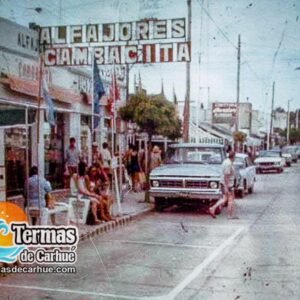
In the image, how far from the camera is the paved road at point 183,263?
10.4 ft

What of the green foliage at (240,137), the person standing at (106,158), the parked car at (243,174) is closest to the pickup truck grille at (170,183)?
the person standing at (106,158)

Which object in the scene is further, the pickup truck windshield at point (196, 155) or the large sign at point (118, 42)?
the pickup truck windshield at point (196, 155)

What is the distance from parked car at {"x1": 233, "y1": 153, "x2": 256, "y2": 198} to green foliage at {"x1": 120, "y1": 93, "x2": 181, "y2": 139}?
6.50 ft

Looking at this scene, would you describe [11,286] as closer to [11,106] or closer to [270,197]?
[11,106]

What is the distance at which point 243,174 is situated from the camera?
8.08 m

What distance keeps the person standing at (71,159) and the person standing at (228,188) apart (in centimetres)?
144

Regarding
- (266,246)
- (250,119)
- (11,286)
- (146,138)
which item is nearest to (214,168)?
(250,119)

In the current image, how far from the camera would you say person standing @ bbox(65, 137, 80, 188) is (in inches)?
179

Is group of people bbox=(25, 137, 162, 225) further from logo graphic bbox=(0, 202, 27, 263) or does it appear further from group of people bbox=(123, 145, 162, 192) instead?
logo graphic bbox=(0, 202, 27, 263)

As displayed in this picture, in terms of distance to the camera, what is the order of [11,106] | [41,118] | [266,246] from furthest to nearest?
[266,246], [41,118], [11,106]

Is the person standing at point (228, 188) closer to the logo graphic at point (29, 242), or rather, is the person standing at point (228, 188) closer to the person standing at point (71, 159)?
the person standing at point (71, 159)

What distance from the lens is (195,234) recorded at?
4668 millimetres

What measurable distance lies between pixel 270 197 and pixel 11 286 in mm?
5335

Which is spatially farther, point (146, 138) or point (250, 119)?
point (250, 119)
